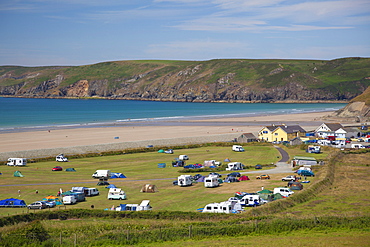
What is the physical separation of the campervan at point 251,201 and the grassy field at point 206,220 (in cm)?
182

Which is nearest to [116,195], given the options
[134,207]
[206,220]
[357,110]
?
[134,207]

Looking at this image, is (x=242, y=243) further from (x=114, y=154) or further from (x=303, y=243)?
(x=114, y=154)

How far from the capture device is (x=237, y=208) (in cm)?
2939

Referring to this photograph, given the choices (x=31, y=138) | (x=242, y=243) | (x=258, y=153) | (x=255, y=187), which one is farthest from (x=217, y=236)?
(x=31, y=138)

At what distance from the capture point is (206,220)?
84.8 ft

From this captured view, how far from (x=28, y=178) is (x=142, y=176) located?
1116 cm

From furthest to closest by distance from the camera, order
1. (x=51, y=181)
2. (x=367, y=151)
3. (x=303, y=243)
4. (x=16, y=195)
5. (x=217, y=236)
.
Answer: (x=367, y=151) < (x=51, y=181) < (x=16, y=195) < (x=217, y=236) < (x=303, y=243)

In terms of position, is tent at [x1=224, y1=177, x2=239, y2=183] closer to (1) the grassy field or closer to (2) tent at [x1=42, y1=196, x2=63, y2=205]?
(1) the grassy field

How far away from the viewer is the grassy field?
20.7m

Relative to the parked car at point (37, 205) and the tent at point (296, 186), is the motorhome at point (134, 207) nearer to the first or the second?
the parked car at point (37, 205)

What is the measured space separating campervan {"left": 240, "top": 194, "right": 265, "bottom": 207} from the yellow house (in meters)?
43.7

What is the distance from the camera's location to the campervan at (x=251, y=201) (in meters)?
31.1

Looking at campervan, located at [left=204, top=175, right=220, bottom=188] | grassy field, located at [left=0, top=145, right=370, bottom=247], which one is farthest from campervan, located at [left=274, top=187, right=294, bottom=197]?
campervan, located at [left=204, top=175, right=220, bottom=188]

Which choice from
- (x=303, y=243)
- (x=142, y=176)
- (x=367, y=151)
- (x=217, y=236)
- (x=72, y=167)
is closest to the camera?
(x=303, y=243)
